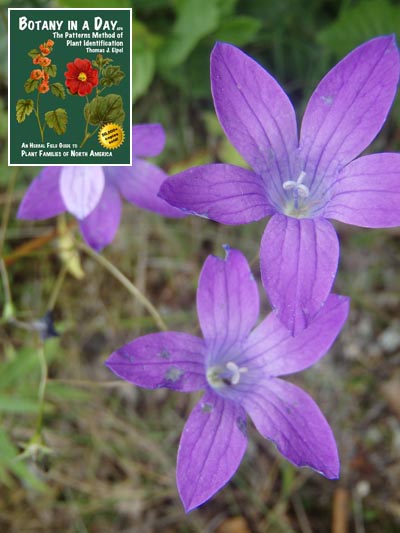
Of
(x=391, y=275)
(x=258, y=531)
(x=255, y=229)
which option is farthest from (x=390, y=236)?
(x=258, y=531)

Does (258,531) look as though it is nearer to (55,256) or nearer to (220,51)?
(55,256)

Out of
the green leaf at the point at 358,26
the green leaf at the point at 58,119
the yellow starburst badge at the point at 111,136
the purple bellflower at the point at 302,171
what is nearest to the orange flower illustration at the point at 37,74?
the green leaf at the point at 58,119

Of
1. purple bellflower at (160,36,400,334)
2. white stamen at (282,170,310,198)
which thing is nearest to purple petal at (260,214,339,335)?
purple bellflower at (160,36,400,334)

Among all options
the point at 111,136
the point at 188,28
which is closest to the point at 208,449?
the point at 111,136

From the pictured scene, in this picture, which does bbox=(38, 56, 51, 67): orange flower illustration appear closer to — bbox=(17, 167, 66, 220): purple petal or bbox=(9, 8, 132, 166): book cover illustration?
bbox=(9, 8, 132, 166): book cover illustration

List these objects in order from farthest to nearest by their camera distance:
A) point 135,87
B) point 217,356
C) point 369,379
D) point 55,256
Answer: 1. point 55,256
2. point 369,379
3. point 135,87
4. point 217,356

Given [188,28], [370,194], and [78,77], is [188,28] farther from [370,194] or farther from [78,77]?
[370,194]

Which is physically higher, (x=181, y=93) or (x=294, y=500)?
(x=181, y=93)
